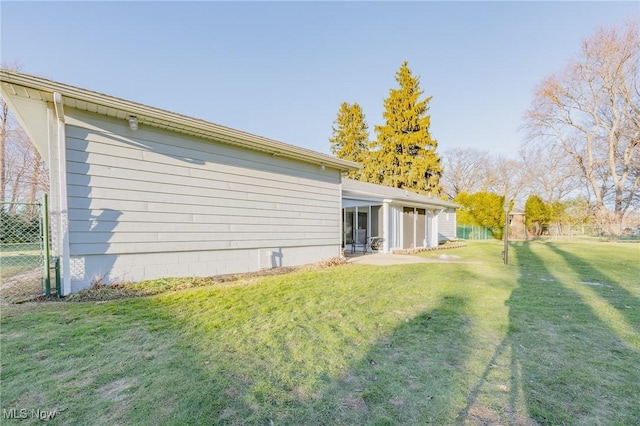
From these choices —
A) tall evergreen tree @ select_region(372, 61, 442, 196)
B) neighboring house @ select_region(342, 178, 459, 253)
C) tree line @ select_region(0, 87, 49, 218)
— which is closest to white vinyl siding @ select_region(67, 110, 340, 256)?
neighboring house @ select_region(342, 178, 459, 253)

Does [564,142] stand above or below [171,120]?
above

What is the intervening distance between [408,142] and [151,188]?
23571mm

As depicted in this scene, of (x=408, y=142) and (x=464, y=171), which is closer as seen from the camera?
(x=408, y=142)

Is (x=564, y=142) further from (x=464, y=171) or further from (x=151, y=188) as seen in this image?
(x=151, y=188)

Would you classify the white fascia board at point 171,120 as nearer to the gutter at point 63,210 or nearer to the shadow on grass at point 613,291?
the gutter at point 63,210

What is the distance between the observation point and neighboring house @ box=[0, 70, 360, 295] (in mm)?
4691

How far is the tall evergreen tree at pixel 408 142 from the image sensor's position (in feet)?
81.9

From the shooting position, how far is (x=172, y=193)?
229 inches

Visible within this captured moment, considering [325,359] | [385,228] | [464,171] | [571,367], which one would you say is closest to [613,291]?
[571,367]

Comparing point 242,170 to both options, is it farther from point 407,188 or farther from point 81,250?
point 407,188

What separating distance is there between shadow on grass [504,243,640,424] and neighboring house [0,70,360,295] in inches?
222

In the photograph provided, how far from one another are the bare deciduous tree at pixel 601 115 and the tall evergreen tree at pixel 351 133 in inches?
591

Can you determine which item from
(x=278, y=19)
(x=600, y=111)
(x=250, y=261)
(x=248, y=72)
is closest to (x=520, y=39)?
(x=278, y=19)

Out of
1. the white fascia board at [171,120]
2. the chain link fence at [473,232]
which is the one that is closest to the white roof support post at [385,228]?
the white fascia board at [171,120]
